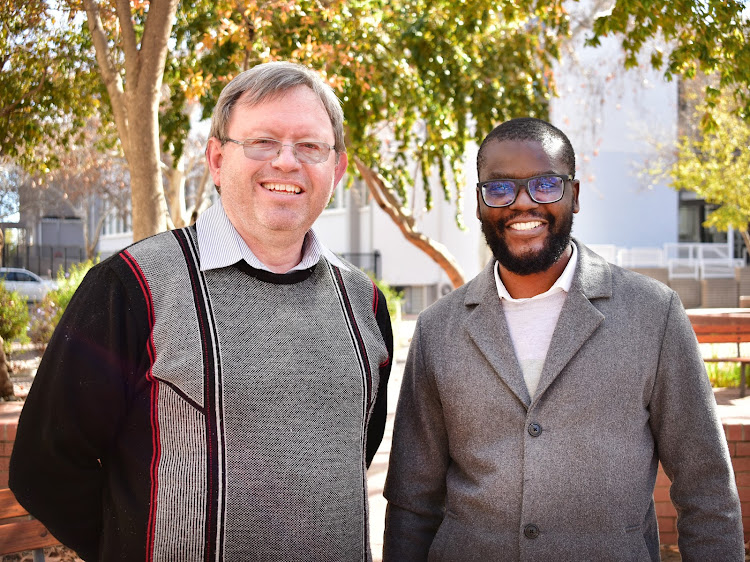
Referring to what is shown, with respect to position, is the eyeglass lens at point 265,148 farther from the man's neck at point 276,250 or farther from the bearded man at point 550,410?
the bearded man at point 550,410

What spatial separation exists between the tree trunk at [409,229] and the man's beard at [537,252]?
9.81 metres

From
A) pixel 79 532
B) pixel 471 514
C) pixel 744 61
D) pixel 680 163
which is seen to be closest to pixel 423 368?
pixel 471 514

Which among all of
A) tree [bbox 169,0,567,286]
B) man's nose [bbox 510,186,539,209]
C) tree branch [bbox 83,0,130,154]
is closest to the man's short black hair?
man's nose [bbox 510,186,539,209]

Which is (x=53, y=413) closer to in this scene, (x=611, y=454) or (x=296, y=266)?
(x=296, y=266)

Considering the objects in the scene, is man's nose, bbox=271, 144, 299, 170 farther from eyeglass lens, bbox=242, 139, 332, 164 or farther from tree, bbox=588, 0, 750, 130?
tree, bbox=588, 0, 750, 130

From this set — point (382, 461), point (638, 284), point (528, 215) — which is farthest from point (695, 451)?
point (382, 461)

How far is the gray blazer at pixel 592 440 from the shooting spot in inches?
94.9

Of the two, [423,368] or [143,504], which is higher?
[423,368]

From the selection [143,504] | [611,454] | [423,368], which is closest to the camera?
[143,504]

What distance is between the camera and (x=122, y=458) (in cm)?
233

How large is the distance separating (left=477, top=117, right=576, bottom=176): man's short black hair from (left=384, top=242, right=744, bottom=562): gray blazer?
38cm

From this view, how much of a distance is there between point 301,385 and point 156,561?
0.62 m

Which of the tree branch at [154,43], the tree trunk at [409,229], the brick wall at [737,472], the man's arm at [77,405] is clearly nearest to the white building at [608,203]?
the tree trunk at [409,229]

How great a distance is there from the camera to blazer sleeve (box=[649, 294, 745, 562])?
2.40 metres
